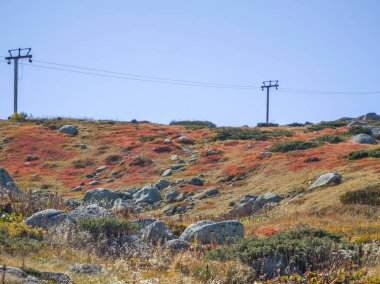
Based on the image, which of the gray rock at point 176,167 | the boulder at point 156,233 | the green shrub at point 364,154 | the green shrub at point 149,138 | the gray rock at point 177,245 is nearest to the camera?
the gray rock at point 177,245

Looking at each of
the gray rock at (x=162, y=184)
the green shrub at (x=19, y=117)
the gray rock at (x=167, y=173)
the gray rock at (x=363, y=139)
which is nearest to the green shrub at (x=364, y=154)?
the gray rock at (x=363, y=139)

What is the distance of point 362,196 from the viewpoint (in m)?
24.7

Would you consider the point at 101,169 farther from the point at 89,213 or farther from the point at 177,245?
the point at 177,245

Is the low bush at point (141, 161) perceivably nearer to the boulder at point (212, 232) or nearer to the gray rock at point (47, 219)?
the boulder at point (212, 232)

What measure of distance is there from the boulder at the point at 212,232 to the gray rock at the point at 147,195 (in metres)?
18.4

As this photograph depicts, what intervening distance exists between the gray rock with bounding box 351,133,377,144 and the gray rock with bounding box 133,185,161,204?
801 inches

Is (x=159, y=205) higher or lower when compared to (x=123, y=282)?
lower

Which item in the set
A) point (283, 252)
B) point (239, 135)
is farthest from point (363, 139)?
point (283, 252)

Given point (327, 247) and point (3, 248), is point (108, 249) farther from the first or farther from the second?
point (327, 247)

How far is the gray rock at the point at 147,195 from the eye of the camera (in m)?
35.8

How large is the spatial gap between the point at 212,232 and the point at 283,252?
3.84 metres

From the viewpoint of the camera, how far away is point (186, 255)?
1244cm

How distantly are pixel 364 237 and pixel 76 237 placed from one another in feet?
28.3

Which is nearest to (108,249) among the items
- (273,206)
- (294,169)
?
(273,206)
